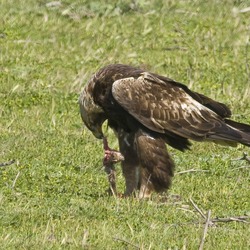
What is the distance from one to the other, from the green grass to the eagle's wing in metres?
0.58

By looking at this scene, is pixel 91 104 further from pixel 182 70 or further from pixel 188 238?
pixel 182 70

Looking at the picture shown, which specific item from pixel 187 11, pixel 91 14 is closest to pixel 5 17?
pixel 91 14

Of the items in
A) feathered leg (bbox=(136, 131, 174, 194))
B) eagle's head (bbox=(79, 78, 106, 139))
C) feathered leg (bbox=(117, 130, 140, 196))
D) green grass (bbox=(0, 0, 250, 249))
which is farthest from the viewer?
feathered leg (bbox=(117, 130, 140, 196))

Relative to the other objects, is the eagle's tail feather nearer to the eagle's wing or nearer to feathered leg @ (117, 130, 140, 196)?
the eagle's wing

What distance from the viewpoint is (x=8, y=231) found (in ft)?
28.0

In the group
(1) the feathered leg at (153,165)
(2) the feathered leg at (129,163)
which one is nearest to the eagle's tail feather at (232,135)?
(1) the feathered leg at (153,165)

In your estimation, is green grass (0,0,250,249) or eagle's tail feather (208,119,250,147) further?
eagle's tail feather (208,119,250,147)

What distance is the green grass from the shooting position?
28.7 ft

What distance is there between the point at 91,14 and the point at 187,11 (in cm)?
182

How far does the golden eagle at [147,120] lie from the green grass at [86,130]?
34 cm

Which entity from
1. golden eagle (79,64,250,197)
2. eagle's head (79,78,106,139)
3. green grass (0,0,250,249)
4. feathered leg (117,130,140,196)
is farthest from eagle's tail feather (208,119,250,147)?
eagle's head (79,78,106,139)

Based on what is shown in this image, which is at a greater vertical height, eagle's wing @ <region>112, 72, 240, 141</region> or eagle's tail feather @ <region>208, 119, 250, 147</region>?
eagle's wing @ <region>112, 72, 240, 141</region>

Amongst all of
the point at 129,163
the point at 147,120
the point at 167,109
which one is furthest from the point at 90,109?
the point at 167,109

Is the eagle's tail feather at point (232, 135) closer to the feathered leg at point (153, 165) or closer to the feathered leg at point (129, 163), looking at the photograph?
the feathered leg at point (153, 165)
